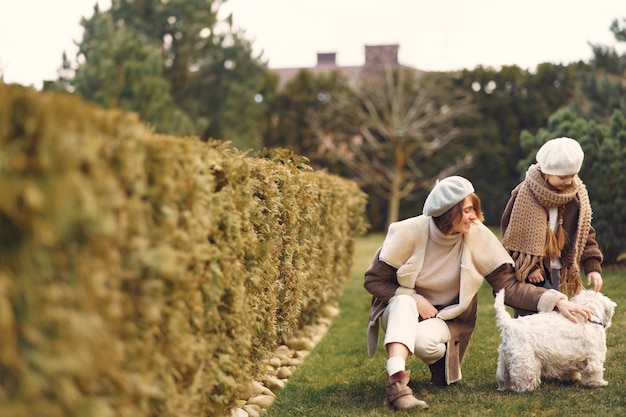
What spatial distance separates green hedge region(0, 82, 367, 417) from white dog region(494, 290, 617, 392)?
174 cm

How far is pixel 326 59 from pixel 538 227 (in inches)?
1161

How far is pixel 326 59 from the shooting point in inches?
1309

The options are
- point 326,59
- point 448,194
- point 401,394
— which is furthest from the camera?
point 326,59

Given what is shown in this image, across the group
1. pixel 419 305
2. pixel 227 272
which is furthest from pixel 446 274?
pixel 227 272

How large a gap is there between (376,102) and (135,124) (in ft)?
70.6

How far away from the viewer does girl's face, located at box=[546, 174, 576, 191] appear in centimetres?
464

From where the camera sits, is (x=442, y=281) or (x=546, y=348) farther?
(x=442, y=281)

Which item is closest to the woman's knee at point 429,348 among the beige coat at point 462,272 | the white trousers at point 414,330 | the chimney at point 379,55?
the white trousers at point 414,330

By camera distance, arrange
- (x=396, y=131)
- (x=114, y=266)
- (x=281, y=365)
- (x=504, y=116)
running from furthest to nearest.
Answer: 1. (x=396, y=131)
2. (x=504, y=116)
3. (x=281, y=365)
4. (x=114, y=266)

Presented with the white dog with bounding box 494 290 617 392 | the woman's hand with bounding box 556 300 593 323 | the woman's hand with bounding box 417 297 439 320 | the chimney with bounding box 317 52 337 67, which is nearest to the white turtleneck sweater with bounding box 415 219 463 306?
the woman's hand with bounding box 417 297 439 320

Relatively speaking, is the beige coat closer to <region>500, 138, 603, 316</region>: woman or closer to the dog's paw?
<region>500, 138, 603, 316</region>: woman

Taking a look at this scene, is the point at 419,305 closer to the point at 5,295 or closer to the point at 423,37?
the point at 5,295

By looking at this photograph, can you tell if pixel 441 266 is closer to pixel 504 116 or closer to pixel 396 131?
pixel 396 131

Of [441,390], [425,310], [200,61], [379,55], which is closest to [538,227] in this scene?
[425,310]
